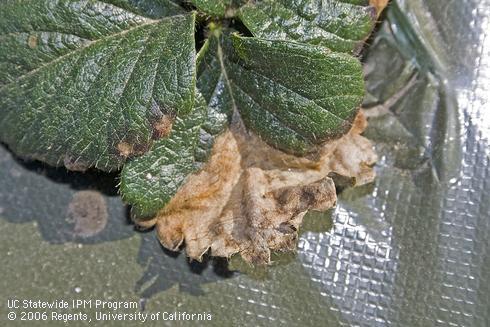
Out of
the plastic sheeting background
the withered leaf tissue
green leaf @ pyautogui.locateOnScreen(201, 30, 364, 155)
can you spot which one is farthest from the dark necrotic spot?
green leaf @ pyautogui.locateOnScreen(201, 30, 364, 155)

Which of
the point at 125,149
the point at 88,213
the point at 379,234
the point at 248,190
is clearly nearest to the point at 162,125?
the point at 125,149

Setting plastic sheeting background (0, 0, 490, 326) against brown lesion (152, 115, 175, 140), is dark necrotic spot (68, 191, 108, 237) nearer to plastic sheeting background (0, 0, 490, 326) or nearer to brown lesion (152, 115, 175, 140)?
plastic sheeting background (0, 0, 490, 326)

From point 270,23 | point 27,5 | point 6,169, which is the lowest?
point 6,169

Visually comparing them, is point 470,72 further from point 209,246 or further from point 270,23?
point 209,246

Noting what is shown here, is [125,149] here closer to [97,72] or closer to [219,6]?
[97,72]

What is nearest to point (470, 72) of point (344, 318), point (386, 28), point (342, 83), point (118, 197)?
point (386, 28)

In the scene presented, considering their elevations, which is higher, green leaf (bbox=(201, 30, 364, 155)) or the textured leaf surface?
green leaf (bbox=(201, 30, 364, 155))

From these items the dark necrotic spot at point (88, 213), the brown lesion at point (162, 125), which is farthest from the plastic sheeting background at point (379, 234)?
the brown lesion at point (162, 125)
